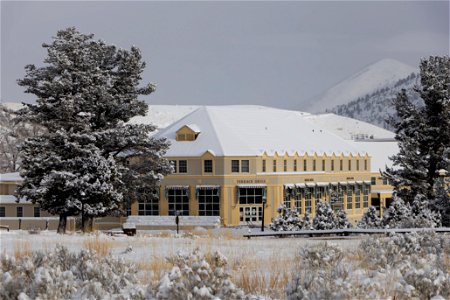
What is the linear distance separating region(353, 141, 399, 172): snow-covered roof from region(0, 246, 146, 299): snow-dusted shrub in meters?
94.6

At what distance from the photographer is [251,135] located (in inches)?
3174

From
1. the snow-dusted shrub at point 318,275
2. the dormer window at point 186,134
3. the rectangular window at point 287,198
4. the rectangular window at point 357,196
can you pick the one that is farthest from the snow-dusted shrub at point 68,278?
the rectangular window at point 357,196

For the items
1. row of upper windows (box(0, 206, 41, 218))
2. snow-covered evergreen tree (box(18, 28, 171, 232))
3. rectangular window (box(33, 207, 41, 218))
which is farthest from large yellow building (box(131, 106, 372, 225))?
snow-covered evergreen tree (box(18, 28, 171, 232))

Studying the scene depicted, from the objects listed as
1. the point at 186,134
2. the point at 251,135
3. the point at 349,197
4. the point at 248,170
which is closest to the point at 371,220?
the point at 248,170

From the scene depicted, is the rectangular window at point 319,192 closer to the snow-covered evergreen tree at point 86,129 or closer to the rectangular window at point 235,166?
the rectangular window at point 235,166

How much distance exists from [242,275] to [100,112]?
1399 inches

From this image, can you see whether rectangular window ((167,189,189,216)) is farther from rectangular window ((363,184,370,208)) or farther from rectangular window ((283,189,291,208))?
rectangular window ((363,184,370,208))

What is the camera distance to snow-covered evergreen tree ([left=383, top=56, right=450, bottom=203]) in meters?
54.2

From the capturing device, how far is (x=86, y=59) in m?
44.9

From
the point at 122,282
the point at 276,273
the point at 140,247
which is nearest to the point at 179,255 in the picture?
the point at 122,282

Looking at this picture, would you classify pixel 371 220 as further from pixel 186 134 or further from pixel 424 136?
pixel 186 134

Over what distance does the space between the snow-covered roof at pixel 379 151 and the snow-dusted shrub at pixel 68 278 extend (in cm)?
9464

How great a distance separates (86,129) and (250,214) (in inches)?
1294

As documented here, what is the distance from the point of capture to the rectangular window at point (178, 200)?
72812 millimetres
